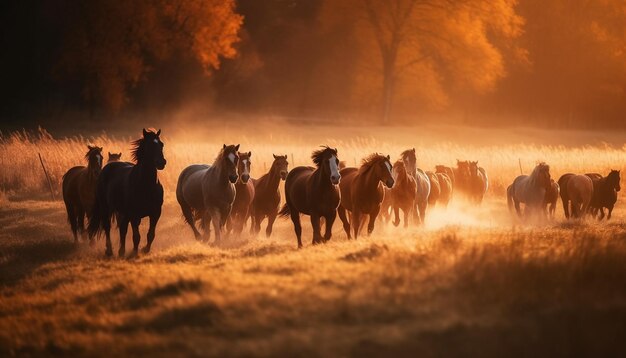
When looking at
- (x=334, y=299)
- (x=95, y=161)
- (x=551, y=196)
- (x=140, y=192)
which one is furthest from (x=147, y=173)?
(x=551, y=196)

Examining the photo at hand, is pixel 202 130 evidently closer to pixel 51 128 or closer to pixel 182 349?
pixel 51 128

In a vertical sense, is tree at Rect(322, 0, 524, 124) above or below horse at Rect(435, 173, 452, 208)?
above

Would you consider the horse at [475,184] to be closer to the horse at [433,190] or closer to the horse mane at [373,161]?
the horse at [433,190]

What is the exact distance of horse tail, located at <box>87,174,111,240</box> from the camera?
15.2 metres

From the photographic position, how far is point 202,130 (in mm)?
42531

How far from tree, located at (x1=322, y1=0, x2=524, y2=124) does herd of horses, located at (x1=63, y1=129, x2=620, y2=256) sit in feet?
81.5

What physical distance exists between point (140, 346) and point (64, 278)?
4304 mm

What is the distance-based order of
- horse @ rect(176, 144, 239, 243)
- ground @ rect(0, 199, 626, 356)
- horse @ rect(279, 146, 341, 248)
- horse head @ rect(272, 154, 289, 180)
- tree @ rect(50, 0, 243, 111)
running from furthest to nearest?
tree @ rect(50, 0, 243, 111)
horse head @ rect(272, 154, 289, 180)
horse @ rect(176, 144, 239, 243)
horse @ rect(279, 146, 341, 248)
ground @ rect(0, 199, 626, 356)

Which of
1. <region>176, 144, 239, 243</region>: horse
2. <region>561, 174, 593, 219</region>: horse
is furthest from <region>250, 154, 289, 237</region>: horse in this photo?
<region>561, 174, 593, 219</region>: horse

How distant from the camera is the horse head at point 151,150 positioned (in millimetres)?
14205

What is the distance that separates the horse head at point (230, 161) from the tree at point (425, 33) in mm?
29864

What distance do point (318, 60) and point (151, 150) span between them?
3767 centimetres

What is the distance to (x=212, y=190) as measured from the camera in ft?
53.2

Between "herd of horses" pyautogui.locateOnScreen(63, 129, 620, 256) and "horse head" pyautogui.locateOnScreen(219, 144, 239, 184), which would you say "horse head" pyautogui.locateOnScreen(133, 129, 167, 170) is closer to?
"herd of horses" pyautogui.locateOnScreen(63, 129, 620, 256)
